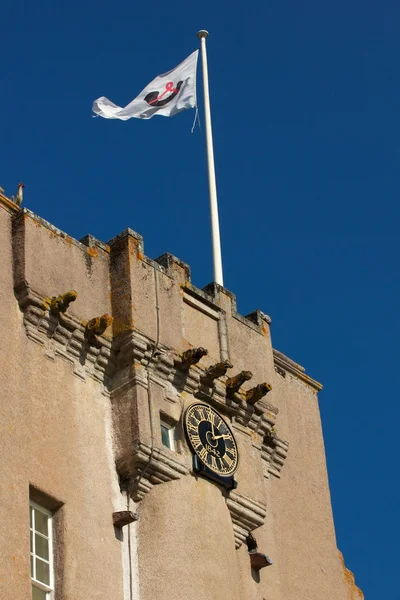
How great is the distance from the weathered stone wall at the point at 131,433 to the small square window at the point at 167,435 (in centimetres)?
12

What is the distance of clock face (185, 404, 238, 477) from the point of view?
27094mm

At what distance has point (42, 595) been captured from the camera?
79.5 feet

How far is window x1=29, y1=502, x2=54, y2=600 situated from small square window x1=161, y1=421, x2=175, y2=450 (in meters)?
2.51

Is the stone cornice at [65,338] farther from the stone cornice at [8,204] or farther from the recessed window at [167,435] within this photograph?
the stone cornice at [8,204]

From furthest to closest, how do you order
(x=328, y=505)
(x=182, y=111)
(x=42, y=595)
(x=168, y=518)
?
(x=182, y=111) < (x=328, y=505) < (x=168, y=518) < (x=42, y=595)

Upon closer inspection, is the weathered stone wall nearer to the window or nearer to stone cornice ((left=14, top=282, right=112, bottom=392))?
stone cornice ((left=14, top=282, right=112, bottom=392))

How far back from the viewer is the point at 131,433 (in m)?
26.3

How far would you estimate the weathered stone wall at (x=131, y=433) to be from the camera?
24969 millimetres

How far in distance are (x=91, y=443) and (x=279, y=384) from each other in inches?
227

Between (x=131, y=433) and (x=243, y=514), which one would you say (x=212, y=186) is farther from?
(x=131, y=433)

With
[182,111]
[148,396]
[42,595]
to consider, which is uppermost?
[182,111]

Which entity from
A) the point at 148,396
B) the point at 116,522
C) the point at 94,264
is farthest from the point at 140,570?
the point at 94,264

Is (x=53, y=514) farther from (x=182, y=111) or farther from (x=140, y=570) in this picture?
(x=182, y=111)

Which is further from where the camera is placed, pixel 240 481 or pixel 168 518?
pixel 240 481
